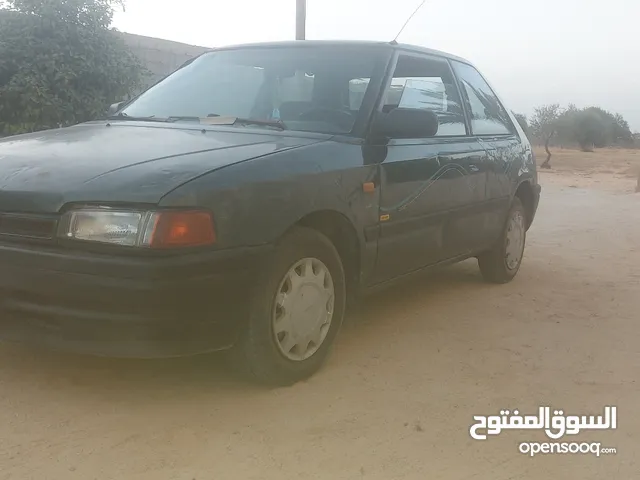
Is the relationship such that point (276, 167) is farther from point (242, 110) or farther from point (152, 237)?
point (242, 110)

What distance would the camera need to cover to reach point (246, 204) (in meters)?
3.09

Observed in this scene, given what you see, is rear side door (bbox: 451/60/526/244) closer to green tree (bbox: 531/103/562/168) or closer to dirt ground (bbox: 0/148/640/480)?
dirt ground (bbox: 0/148/640/480)

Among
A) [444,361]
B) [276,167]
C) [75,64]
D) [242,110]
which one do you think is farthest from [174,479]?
[75,64]

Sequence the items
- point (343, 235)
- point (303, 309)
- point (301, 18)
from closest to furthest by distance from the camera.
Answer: point (303, 309)
point (343, 235)
point (301, 18)

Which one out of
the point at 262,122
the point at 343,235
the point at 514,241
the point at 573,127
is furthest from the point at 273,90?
the point at 573,127

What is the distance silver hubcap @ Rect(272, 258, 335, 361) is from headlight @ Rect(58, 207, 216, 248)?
612 mm

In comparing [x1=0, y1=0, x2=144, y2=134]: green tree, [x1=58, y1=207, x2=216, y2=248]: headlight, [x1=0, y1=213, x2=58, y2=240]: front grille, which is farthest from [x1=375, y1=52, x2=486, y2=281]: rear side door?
[x1=0, y1=0, x2=144, y2=134]: green tree

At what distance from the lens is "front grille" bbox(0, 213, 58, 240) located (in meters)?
2.89

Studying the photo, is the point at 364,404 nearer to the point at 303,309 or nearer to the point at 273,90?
the point at 303,309

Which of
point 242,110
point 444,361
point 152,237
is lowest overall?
point 444,361

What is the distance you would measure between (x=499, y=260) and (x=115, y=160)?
3.42 metres

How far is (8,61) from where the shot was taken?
9719mm

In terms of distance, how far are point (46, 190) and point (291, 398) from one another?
4.32 ft

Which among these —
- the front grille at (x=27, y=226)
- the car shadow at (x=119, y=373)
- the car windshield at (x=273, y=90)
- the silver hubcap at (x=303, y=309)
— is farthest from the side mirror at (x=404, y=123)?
the front grille at (x=27, y=226)
